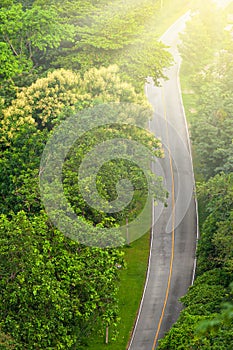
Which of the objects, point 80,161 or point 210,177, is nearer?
point 80,161

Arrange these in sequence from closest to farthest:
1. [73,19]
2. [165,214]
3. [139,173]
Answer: [139,173] < [165,214] < [73,19]

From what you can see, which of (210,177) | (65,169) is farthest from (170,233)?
(65,169)

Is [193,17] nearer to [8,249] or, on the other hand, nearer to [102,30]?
[102,30]

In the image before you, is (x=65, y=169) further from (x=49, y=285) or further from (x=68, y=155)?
(x=49, y=285)

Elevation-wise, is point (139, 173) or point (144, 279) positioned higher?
point (139, 173)

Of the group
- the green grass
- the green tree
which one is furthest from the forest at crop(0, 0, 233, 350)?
the green grass

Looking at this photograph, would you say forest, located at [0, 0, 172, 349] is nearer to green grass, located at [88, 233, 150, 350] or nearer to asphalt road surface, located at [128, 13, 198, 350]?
green grass, located at [88, 233, 150, 350]

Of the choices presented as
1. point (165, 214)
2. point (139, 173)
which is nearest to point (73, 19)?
point (165, 214)
